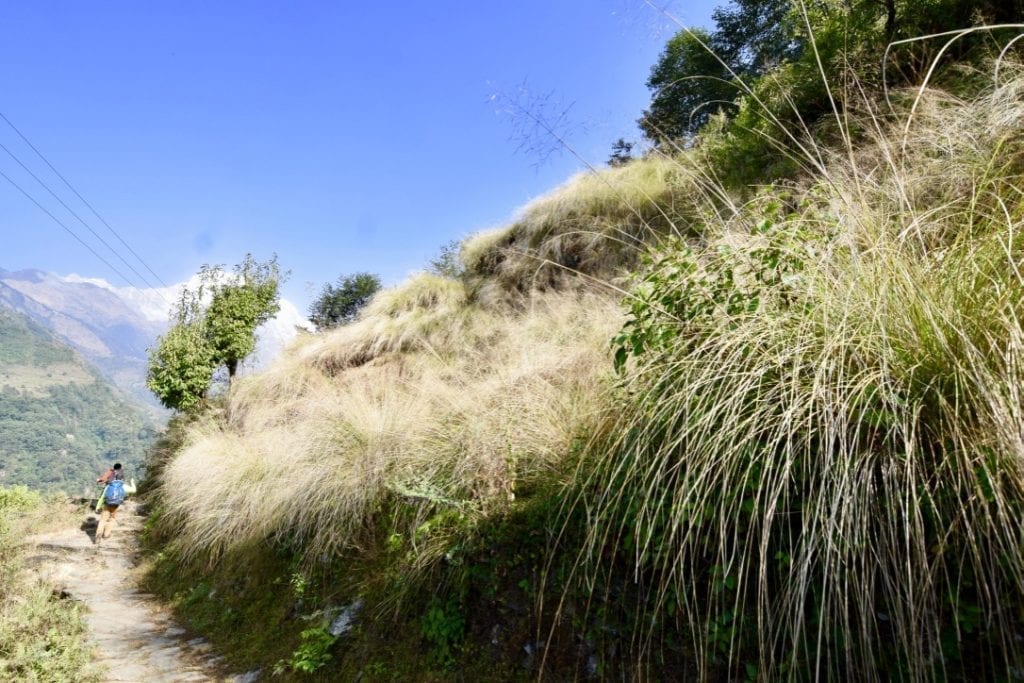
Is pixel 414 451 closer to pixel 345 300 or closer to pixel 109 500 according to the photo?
pixel 109 500

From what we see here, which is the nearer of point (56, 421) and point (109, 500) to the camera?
point (109, 500)

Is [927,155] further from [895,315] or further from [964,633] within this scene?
[964,633]

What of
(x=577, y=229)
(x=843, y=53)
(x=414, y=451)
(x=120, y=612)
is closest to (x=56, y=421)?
(x=120, y=612)

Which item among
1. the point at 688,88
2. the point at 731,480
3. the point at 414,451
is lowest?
the point at 731,480

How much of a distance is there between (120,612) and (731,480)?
20.6 ft

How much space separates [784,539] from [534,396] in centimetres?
189

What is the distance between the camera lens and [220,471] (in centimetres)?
567

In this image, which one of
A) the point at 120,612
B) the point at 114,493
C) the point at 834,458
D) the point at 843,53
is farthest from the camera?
the point at 114,493

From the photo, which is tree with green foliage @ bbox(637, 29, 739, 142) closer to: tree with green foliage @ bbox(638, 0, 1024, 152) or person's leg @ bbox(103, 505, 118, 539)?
tree with green foliage @ bbox(638, 0, 1024, 152)

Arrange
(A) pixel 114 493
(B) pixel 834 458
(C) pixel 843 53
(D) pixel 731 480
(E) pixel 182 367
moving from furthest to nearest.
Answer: (E) pixel 182 367, (A) pixel 114 493, (C) pixel 843 53, (D) pixel 731 480, (B) pixel 834 458

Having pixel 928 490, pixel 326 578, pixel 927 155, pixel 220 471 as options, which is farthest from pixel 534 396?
pixel 220 471

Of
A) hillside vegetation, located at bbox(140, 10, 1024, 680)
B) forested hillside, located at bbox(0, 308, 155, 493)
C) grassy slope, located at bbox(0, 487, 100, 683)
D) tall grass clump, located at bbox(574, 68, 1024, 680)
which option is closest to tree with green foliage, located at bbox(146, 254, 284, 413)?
grassy slope, located at bbox(0, 487, 100, 683)

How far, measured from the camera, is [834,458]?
4.88ft

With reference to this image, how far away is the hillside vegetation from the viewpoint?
134 centimetres
